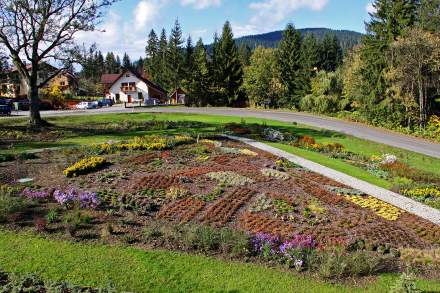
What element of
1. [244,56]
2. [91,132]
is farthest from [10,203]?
[244,56]

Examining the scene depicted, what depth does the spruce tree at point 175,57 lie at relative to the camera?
81312 millimetres

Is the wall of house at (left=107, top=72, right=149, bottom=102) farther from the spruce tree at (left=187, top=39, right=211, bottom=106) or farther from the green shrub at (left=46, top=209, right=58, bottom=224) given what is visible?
the green shrub at (left=46, top=209, right=58, bottom=224)

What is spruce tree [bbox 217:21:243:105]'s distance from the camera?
66812 mm

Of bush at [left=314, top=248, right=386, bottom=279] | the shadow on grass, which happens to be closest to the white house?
the shadow on grass

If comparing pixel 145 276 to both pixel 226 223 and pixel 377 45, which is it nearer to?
pixel 226 223

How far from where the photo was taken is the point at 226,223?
1295 cm

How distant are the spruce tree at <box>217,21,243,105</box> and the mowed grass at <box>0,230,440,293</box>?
57.9m

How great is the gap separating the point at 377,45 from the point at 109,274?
4096 cm

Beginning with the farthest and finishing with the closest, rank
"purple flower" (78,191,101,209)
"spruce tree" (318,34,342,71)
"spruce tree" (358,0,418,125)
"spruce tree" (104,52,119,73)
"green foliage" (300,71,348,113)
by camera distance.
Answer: "spruce tree" (104,52,119,73) → "spruce tree" (318,34,342,71) → "green foliage" (300,71,348,113) → "spruce tree" (358,0,418,125) → "purple flower" (78,191,101,209)

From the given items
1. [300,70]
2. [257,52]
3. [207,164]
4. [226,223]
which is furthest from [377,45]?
[226,223]

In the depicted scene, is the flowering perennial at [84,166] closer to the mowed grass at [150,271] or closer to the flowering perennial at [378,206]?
the mowed grass at [150,271]

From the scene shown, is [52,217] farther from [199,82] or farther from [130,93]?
[130,93]

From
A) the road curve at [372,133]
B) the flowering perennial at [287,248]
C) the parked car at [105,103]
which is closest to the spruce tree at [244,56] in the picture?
the parked car at [105,103]

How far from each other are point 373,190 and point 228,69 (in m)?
51.9
